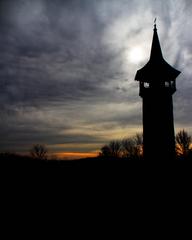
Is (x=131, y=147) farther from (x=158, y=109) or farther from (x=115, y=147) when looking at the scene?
(x=158, y=109)

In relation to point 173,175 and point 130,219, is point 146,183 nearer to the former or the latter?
point 173,175

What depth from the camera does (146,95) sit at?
23.2 metres

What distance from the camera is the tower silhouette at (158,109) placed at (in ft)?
71.6

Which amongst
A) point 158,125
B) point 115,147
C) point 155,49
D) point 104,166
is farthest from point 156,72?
point 115,147

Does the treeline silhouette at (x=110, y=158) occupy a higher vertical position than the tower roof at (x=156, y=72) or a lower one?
lower

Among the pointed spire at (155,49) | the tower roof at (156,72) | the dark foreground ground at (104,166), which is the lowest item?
the dark foreground ground at (104,166)

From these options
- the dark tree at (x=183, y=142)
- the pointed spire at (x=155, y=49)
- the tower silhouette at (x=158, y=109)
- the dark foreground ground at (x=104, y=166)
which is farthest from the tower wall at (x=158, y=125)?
the dark tree at (x=183, y=142)

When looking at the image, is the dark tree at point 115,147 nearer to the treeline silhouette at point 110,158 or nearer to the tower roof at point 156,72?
the treeline silhouette at point 110,158

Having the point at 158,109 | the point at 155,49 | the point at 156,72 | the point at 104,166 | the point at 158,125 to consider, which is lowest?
the point at 104,166

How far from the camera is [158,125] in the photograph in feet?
72.6

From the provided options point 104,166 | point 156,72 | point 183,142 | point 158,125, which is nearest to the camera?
point 104,166

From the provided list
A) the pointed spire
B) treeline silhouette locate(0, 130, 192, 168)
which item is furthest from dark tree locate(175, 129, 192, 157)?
the pointed spire

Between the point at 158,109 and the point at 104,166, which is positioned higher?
the point at 158,109

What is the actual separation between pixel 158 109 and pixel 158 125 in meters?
1.51
